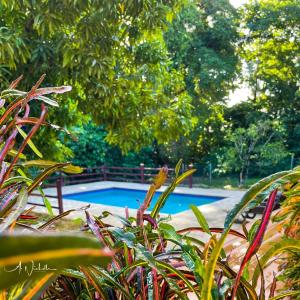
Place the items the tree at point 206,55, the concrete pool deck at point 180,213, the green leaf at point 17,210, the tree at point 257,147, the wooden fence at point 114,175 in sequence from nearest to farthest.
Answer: the green leaf at point 17,210 → the concrete pool deck at point 180,213 → the tree at point 257,147 → the tree at point 206,55 → the wooden fence at point 114,175

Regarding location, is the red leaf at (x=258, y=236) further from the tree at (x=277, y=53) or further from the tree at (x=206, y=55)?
the tree at (x=277, y=53)

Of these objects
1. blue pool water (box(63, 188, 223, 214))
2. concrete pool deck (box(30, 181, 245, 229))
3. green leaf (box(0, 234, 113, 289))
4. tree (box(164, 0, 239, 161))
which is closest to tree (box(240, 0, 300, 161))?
tree (box(164, 0, 239, 161))

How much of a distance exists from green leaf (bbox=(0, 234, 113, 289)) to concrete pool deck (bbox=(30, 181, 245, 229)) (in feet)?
10.7

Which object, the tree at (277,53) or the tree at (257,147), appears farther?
the tree at (277,53)

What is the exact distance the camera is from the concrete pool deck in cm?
559

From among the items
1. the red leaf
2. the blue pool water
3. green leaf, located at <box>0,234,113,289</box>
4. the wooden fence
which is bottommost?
the blue pool water

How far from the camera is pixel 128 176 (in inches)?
483

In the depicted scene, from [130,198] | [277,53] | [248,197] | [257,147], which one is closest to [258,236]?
[248,197]

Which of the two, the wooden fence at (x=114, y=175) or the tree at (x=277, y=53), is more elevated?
the tree at (x=277, y=53)

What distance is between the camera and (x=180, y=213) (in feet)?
20.4

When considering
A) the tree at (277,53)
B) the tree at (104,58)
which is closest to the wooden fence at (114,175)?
the tree at (277,53)

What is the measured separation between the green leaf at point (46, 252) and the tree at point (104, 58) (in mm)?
2309

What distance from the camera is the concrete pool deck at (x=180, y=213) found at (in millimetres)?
5586

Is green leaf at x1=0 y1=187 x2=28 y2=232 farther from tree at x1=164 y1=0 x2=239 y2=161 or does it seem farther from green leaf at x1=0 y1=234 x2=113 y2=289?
tree at x1=164 y1=0 x2=239 y2=161
